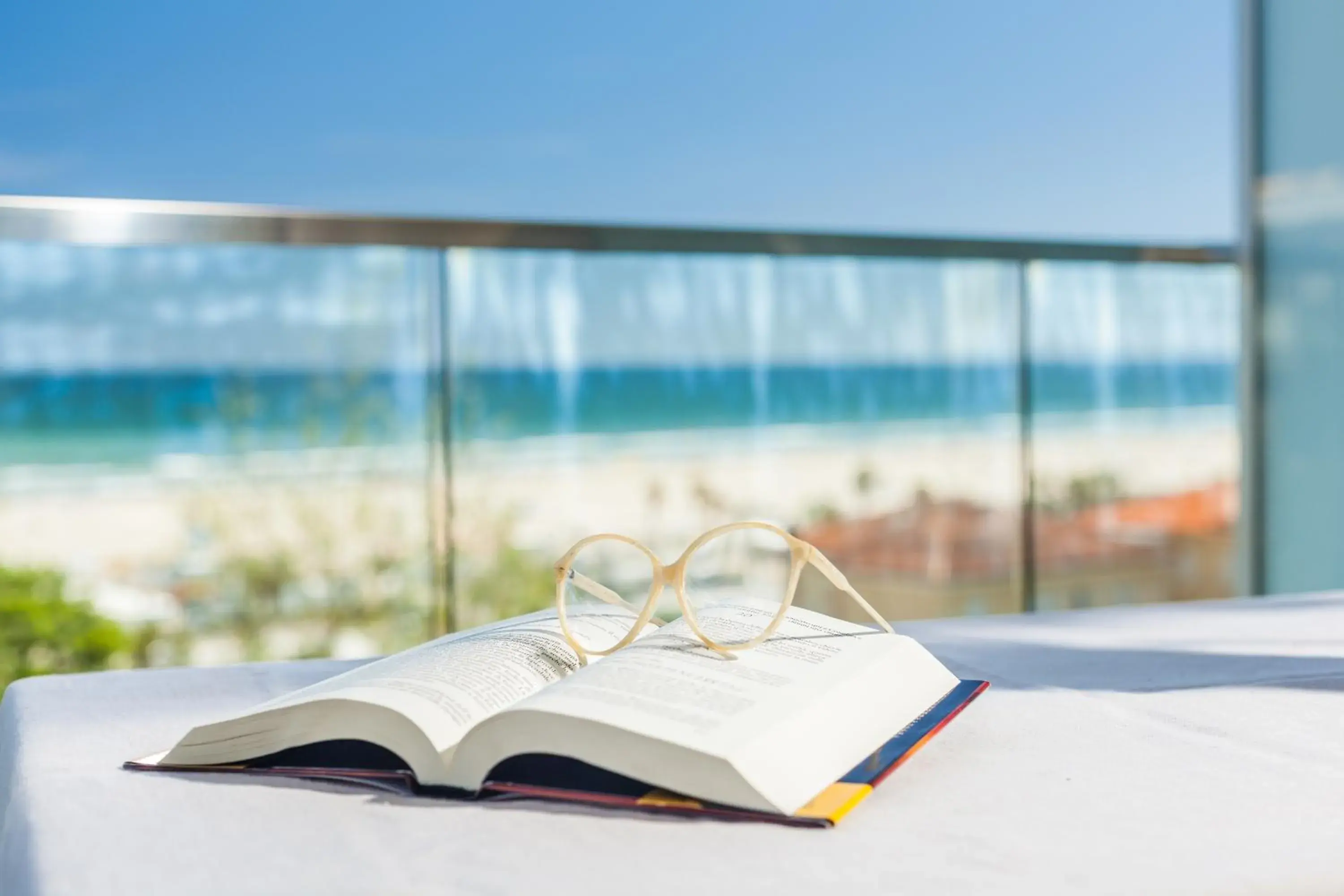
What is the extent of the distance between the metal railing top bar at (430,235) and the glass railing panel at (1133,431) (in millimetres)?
154

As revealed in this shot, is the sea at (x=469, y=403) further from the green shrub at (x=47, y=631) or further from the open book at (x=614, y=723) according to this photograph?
the open book at (x=614, y=723)

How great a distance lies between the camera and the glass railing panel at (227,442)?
2250 millimetres

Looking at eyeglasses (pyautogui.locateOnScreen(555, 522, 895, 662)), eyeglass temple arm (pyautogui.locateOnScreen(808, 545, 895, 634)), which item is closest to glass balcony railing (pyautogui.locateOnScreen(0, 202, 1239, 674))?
eyeglasses (pyautogui.locateOnScreen(555, 522, 895, 662))

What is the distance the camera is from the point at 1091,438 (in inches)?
118

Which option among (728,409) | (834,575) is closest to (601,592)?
(834,575)

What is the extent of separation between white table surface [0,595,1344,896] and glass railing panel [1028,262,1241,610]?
200 cm

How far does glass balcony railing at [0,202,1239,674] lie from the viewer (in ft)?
7.47

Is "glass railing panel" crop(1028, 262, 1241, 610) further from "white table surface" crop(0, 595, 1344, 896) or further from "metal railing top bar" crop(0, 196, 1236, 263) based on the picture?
"white table surface" crop(0, 595, 1344, 896)

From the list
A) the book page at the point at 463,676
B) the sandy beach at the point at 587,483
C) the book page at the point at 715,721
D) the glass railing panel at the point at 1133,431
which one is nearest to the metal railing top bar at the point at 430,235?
the glass railing panel at the point at 1133,431

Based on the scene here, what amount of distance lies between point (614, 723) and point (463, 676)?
0.43ft

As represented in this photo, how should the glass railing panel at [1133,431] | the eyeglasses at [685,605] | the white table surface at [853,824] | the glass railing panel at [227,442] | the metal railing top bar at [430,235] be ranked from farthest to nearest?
the glass railing panel at [1133,431] < the glass railing panel at [227,442] < the metal railing top bar at [430,235] < the eyeglasses at [685,605] < the white table surface at [853,824]

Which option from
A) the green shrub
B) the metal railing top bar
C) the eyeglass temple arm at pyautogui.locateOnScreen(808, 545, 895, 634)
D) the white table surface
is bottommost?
the green shrub

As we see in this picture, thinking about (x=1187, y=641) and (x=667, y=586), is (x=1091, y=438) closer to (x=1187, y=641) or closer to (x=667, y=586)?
(x=1187, y=641)

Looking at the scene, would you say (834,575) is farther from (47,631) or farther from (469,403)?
(47,631)
